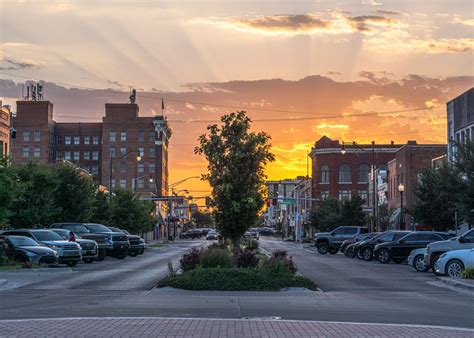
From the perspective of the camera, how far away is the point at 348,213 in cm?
6688

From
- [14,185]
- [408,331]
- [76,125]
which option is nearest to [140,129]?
[76,125]

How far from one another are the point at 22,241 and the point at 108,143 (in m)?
115

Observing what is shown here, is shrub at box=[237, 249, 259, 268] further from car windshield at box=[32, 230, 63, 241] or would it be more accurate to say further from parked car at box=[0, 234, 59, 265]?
car windshield at box=[32, 230, 63, 241]

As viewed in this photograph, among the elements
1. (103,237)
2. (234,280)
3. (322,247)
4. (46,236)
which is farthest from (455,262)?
(322,247)

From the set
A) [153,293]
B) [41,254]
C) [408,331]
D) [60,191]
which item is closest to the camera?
[408,331]

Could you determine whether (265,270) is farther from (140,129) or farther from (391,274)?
(140,129)

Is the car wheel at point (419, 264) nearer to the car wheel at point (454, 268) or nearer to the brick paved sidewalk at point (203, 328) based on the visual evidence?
the car wheel at point (454, 268)

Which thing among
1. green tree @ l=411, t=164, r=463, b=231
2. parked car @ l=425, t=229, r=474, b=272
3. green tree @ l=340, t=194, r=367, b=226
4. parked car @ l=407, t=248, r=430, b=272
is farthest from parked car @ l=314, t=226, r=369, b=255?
parked car @ l=425, t=229, r=474, b=272

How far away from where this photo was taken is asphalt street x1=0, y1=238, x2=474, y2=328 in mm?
14195

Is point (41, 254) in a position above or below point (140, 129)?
below

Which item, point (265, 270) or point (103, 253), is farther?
point (103, 253)

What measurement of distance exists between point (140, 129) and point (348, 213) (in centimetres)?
8267

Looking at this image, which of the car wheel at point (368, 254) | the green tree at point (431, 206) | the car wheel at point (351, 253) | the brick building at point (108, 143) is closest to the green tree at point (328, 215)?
the car wheel at point (351, 253)

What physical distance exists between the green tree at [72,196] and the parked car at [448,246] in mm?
23536
